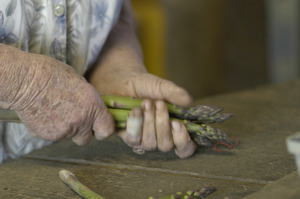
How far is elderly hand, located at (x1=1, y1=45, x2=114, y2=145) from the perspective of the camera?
1255 mm

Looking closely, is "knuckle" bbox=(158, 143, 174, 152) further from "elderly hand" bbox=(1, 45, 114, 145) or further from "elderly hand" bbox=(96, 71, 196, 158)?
"elderly hand" bbox=(1, 45, 114, 145)

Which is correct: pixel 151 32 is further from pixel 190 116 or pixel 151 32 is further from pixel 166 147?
pixel 166 147

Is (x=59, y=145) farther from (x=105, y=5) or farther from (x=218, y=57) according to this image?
(x=218, y=57)

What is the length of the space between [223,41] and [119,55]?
348 cm

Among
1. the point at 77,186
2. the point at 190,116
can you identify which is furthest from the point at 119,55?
the point at 77,186

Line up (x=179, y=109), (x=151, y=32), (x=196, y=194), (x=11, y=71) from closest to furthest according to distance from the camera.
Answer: (x=196, y=194) → (x=11, y=71) → (x=179, y=109) → (x=151, y=32)

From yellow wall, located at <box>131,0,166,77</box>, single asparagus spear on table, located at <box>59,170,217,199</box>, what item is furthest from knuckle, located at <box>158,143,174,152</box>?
yellow wall, located at <box>131,0,166,77</box>

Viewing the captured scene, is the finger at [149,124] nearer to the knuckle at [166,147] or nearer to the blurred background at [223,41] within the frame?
the knuckle at [166,147]

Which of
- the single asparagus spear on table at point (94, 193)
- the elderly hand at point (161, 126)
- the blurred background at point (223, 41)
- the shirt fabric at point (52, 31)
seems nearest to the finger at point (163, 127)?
the elderly hand at point (161, 126)

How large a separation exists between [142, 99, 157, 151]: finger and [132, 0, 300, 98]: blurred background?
3.82 m

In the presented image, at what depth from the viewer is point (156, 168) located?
1.32 m

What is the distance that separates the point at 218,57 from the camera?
5.16 meters

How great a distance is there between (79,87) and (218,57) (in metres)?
3.96

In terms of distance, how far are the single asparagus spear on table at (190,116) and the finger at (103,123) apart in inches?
1.4
